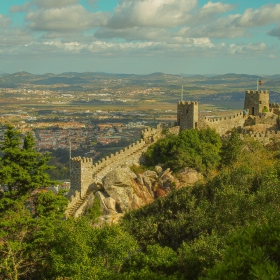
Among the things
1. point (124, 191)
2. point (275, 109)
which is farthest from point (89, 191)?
point (275, 109)

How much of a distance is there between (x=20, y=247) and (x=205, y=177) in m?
12.8

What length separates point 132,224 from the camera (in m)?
21.9

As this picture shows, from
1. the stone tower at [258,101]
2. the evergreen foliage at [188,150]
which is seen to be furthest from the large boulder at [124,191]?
the stone tower at [258,101]

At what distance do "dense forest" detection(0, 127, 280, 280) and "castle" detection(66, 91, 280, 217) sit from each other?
298 centimetres

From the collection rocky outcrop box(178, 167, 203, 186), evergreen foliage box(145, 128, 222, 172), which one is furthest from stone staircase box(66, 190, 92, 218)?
rocky outcrop box(178, 167, 203, 186)

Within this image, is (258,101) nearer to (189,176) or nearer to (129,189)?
(189,176)

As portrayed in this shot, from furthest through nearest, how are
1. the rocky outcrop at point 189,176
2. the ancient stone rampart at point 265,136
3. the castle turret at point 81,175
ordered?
1. the ancient stone rampart at point 265,136
2. the castle turret at point 81,175
3. the rocky outcrop at point 189,176

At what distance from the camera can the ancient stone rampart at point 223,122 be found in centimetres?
3086

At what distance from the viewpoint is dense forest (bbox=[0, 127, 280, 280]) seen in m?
12.9

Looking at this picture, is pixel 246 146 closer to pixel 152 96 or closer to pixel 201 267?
pixel 201 267

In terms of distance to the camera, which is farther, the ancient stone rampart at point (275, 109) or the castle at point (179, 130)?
the ancient stone rampart at point (275, 109)

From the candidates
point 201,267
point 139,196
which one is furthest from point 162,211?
point 201,267

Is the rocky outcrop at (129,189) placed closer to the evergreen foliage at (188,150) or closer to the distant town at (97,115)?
the evergreen foliage at (188,150)

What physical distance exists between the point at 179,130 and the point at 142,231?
40.3 feet
